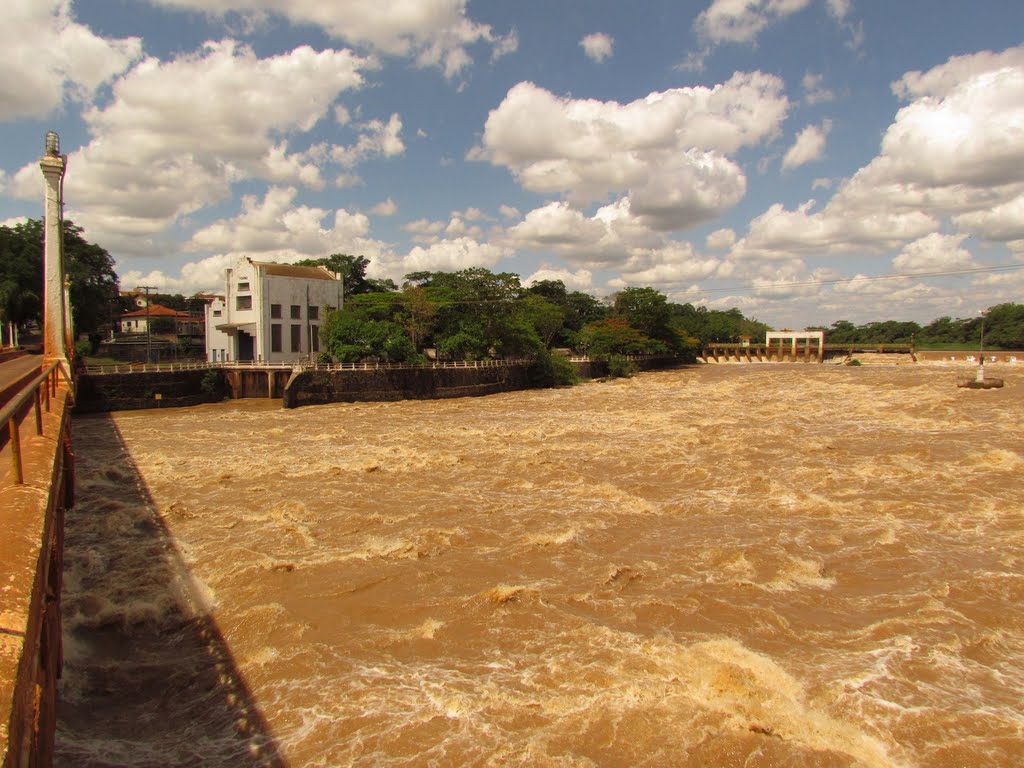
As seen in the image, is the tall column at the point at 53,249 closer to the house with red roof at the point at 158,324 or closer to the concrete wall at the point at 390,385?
the concrete wall at the point at 390,385

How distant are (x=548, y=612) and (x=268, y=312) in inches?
1568

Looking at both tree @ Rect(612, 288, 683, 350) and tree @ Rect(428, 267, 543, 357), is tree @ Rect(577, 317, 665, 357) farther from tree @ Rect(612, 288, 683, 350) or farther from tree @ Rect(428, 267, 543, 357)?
tree @ Rect(428, 267, 543, 357)

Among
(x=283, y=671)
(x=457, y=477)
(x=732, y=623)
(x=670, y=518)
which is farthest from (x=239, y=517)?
(x=732, y=623)

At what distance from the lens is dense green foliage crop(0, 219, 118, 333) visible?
41156mm

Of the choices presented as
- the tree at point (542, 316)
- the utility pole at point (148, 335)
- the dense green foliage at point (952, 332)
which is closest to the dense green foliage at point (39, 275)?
the utility pole at point (148, 335)

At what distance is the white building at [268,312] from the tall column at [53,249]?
22.9m

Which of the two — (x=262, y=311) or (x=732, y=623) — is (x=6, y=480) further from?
(x=262, y=311)

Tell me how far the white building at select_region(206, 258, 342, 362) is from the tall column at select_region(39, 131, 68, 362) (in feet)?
75.1

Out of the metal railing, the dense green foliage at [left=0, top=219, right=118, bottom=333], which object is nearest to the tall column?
the metal railing

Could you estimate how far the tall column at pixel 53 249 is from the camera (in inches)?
738

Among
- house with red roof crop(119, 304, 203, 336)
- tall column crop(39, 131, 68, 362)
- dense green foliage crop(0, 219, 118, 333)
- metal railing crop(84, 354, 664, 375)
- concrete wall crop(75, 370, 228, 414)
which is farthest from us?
house with red roof crop(119, 304, 203, 336)

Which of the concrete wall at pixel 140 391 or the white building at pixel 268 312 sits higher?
the white building at pixel 268 312

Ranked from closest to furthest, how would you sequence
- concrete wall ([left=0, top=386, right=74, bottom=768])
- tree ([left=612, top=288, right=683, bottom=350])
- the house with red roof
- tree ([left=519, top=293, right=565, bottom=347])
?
concrete wall ([left=0, top=386, right=74, bottom=768]), tree ([left=519, top=293, right=565, bottom=347]), tree ([left=612, top=288, right=683, bottom=350]), the house with red roof

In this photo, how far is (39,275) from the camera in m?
42.7
